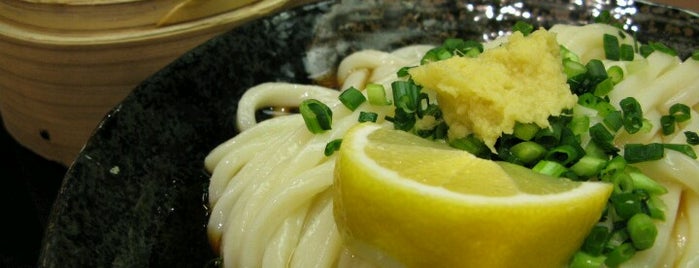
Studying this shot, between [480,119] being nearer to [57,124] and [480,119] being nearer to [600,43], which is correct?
[600,43]

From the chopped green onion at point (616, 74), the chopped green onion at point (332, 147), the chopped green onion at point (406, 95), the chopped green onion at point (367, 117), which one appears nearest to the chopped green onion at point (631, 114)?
the chopped green onion at point (616, 74)

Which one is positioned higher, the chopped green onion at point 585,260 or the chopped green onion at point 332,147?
the chopped green onion at point 332,147

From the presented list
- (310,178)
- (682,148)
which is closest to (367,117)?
(310,178)

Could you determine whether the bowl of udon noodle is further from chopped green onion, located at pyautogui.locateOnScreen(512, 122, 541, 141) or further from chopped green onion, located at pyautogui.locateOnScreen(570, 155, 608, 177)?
chopped green onion, located at pyautogui.locateOnScreen(512, 122, 541, 141)

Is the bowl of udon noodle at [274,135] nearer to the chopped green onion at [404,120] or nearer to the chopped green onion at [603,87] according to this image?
the chopped green onion at [603,87]

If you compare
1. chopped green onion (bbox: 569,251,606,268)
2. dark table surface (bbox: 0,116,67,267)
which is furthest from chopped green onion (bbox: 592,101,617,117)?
dark table surface (bbox: 0,116,67,267)

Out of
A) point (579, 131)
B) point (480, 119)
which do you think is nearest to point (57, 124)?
point (480, 119)
